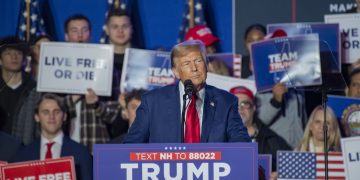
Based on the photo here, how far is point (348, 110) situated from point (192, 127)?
3.30m

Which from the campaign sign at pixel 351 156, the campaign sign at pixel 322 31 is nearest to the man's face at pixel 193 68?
the campaign sign at pixel 351 156

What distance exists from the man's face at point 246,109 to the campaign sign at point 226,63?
15.4 inches

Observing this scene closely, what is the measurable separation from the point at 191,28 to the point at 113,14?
71 cm

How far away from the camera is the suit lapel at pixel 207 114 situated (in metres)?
4.48

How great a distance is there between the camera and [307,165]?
7.09m

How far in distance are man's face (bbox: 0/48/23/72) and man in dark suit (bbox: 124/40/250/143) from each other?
3297 mm

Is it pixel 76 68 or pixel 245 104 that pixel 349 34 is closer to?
pixel 245 104

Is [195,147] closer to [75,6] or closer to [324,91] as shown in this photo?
[324,91]

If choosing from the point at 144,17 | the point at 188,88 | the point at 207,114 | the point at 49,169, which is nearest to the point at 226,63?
the point at 144,17

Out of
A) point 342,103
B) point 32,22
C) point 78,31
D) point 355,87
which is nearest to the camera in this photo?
point 342,103

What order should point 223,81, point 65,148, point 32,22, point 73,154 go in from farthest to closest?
point 32,22 < point 223,81 < point 65,148 < point 73,154

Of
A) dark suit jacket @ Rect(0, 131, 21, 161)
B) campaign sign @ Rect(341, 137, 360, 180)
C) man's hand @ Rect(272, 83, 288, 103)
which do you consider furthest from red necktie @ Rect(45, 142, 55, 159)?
campaign sign @ Rect(341, 137, 360, 180)

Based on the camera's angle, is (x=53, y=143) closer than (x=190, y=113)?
No

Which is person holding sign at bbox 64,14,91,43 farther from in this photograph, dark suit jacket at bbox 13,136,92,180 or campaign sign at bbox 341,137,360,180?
campaign sign at bbox 341,137,360,180
